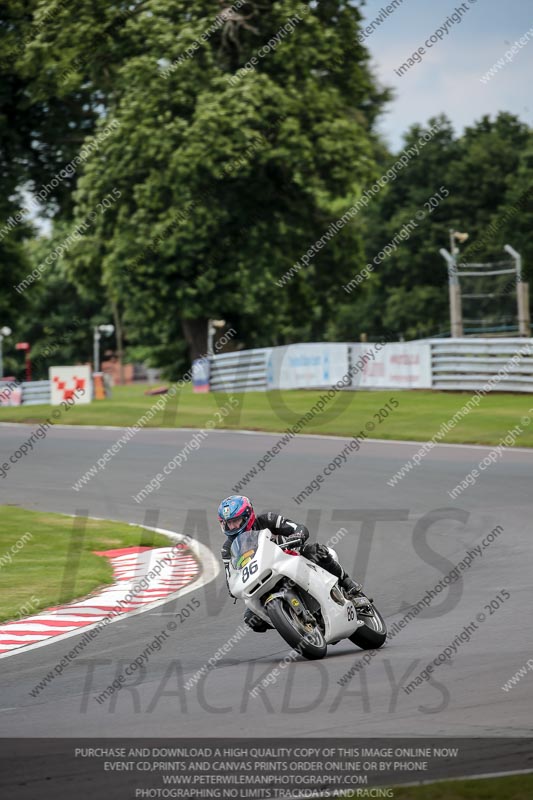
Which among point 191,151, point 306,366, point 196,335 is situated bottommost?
point 306,366

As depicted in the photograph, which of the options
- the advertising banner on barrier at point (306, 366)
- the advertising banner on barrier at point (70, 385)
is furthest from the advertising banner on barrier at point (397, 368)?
the advertising banner on barrier at point (70, 385)

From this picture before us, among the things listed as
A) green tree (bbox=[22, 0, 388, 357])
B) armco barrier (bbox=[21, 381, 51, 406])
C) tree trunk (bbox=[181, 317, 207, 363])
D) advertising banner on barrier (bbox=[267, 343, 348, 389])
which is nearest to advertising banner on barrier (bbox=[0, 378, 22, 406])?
armco barrier (bbox=[21, 381, 51, 406])

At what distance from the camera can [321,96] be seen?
Result: 1529 inches

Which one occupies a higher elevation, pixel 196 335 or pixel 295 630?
pixel 196 335

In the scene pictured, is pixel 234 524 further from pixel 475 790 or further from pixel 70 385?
pixel 70 385

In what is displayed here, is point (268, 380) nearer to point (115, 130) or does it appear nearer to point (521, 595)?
point (115, 130)

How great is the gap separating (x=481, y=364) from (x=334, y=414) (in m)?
5.05

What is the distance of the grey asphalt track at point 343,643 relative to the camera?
7.48m

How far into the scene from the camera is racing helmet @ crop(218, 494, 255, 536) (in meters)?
9.81

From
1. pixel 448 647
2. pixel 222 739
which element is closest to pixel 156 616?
pixel 448 647

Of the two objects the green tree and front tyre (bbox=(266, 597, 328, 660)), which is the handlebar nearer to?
front tyre (bbox=(266, 597, 328, 660))

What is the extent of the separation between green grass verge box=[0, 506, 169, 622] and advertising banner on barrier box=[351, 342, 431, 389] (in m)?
17.1

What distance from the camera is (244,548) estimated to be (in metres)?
9.71

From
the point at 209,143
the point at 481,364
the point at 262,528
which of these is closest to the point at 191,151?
the point at 209,143
